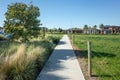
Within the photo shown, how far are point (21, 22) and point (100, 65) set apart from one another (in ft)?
26.6

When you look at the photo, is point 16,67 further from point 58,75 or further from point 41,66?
point 41,66

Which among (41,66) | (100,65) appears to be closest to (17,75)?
(41,66)

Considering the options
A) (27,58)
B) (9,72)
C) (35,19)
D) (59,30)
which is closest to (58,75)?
(27,58)

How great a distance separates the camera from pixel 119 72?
978 cm

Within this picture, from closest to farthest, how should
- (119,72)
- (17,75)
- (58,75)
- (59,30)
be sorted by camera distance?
(17,75) < (58,75) < (119,72) < (59,30)

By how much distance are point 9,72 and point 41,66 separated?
3.22 metres

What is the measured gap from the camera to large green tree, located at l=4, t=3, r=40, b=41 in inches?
674

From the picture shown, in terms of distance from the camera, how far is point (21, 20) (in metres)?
17.3

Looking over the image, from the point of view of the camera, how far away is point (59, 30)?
394 feet

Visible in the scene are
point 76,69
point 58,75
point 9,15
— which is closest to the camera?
point 58,75

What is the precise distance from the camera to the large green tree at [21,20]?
17109 millimetres

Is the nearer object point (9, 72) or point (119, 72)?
point (9, 72)

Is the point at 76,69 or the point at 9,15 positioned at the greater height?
the point at 9,15

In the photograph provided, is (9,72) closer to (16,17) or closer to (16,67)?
(16,67)
